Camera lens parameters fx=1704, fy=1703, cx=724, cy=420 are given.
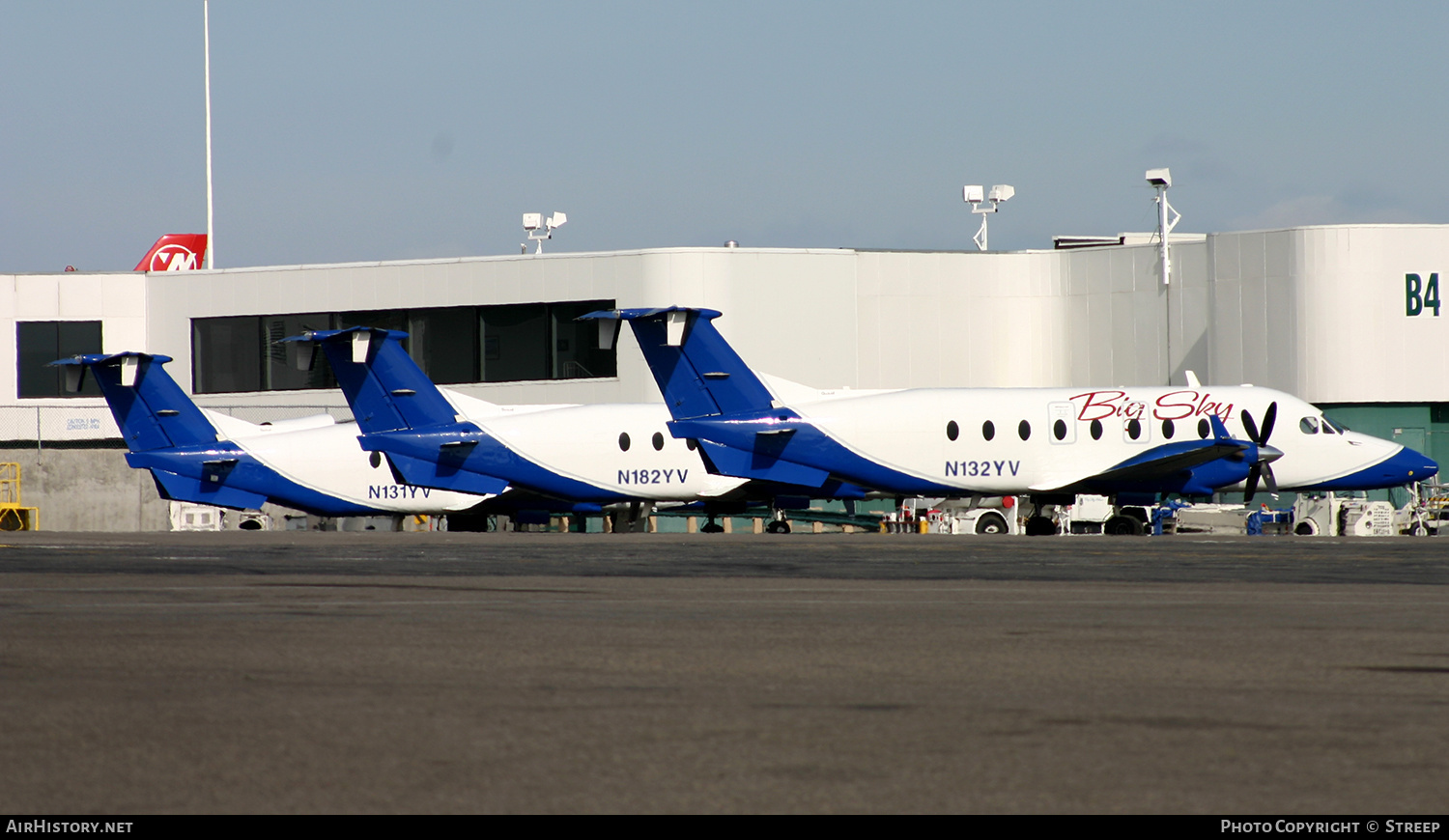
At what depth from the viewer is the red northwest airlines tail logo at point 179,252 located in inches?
3105

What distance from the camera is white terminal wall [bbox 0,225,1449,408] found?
48.6m

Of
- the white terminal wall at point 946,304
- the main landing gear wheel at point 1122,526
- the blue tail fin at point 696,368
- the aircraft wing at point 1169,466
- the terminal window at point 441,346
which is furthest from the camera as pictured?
the terminal window at point 441,346

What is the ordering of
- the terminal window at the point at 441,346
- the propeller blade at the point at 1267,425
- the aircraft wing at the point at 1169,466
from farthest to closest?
the terminal window at the point at 441,346
the propeller blade at the point at 1267,425
the aircraft wing at the point at 1169,466

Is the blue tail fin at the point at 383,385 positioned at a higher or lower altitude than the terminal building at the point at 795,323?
lower

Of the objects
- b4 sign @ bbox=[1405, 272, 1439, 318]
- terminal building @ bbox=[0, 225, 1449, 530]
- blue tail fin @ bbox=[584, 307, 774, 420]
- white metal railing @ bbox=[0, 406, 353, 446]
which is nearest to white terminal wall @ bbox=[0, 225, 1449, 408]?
terminal building @ bbox=[0, 225, 1449, 530]

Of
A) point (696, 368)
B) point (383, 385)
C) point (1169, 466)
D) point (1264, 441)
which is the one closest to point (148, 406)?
point (383, 385)

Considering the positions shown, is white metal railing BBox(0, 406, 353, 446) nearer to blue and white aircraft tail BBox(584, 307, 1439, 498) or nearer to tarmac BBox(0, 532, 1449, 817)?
blue and white aircraft tail BBox(584, 307, 1439, 498)

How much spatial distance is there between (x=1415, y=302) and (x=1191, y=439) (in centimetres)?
1559

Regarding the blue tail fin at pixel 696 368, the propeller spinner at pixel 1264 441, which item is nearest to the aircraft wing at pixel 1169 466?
the propeller spinner at pixel 1264 441

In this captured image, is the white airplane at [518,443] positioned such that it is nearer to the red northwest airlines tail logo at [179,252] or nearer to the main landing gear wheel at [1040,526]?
the main landing gear wheel at [1040,526]

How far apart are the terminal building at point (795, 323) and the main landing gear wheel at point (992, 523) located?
10.7 m

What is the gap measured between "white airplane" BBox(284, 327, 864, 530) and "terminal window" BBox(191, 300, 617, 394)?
38.4 feet
